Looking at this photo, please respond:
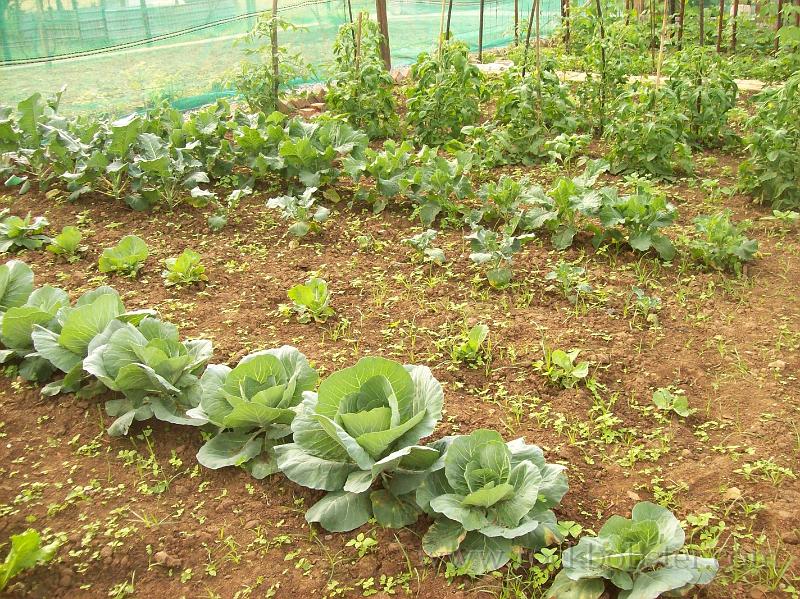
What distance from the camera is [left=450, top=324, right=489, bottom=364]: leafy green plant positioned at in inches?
130

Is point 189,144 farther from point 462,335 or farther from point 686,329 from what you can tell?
point 686,329

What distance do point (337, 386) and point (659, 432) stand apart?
1362mm

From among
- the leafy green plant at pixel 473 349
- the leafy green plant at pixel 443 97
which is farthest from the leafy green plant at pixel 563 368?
the leafy green plant at pixel 443 97

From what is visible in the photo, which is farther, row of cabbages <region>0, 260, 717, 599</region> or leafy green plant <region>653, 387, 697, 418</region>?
leafy green plant <region>653, 387, 697, 418</region>

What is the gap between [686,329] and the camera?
3.59 metres

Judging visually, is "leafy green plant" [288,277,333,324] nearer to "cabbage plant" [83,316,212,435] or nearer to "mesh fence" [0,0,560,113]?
"cabbage plant" [83,316,212,435]

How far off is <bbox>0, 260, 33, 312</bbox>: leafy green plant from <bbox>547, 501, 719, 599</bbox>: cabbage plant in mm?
2766

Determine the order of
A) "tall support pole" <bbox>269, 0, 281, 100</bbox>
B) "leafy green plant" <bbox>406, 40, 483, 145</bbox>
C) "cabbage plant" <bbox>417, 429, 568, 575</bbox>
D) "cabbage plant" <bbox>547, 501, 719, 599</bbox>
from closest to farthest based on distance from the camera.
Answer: "cabbage plant" <bbox>547, 501, 719, 599</bbox> → "cabbage plant" <bbox>417, 429, 568, 575</bbox> → "leafy green plant" <bbox>406, 40, 483, 145</bbox> → "tall support pole" <bbox>269, 0, 281, 100</bbox>

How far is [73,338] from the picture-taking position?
9.75ft

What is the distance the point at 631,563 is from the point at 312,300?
2.06 meters

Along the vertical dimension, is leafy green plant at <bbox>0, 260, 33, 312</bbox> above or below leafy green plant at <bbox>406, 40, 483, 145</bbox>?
below

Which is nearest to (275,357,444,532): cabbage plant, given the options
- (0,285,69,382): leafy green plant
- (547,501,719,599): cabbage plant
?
(547,501,719,599): cabbage plant

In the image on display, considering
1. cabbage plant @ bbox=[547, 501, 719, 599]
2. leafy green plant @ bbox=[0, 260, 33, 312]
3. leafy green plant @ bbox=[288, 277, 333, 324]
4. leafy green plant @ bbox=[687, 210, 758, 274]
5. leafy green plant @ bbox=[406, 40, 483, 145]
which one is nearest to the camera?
cabbage plant @ bbox=[547, 501, 719, 599]

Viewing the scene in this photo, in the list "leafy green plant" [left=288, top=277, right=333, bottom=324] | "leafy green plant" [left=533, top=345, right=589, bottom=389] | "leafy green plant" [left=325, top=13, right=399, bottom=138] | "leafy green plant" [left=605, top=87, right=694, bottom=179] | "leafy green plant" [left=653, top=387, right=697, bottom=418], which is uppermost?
"leafy green plant" [left=325, top=13, right=399, bottom=138]
